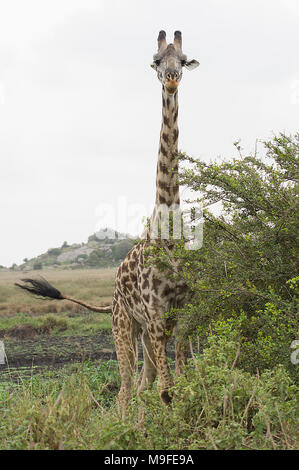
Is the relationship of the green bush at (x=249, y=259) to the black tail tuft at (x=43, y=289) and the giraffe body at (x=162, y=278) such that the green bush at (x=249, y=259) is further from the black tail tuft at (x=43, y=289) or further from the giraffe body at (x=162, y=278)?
the black tail tuft at (x=43, y=289)

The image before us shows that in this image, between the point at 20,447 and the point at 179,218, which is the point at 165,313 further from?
the point at 20,447

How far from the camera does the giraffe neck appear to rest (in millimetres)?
5371

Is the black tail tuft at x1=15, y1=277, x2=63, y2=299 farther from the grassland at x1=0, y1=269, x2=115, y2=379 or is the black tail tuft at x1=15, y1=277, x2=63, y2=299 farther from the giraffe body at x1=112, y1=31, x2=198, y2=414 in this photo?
the giraffe body at x1=112, y1=31, x2=198, y2=414

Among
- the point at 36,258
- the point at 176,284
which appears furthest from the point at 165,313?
the point at 36,258

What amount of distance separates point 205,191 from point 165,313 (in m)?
1.16

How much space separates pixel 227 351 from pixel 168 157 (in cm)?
213

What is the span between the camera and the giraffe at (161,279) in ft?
17.1

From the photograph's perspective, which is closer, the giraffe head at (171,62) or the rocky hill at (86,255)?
the giraffe head at (171,62)

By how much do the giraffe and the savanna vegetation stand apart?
0.56 ft

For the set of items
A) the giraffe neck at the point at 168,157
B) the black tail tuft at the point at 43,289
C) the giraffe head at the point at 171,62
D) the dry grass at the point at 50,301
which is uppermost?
the giraffe head at the point at 171,62

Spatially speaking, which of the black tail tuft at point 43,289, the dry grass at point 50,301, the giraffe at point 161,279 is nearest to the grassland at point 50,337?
the dry grass at point 50,301

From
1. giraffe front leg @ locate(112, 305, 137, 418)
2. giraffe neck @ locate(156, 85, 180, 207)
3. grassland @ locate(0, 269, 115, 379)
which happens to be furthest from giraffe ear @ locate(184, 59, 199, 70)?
grassland @ locate(0, 269, 115, 379)

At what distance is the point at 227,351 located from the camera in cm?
410
